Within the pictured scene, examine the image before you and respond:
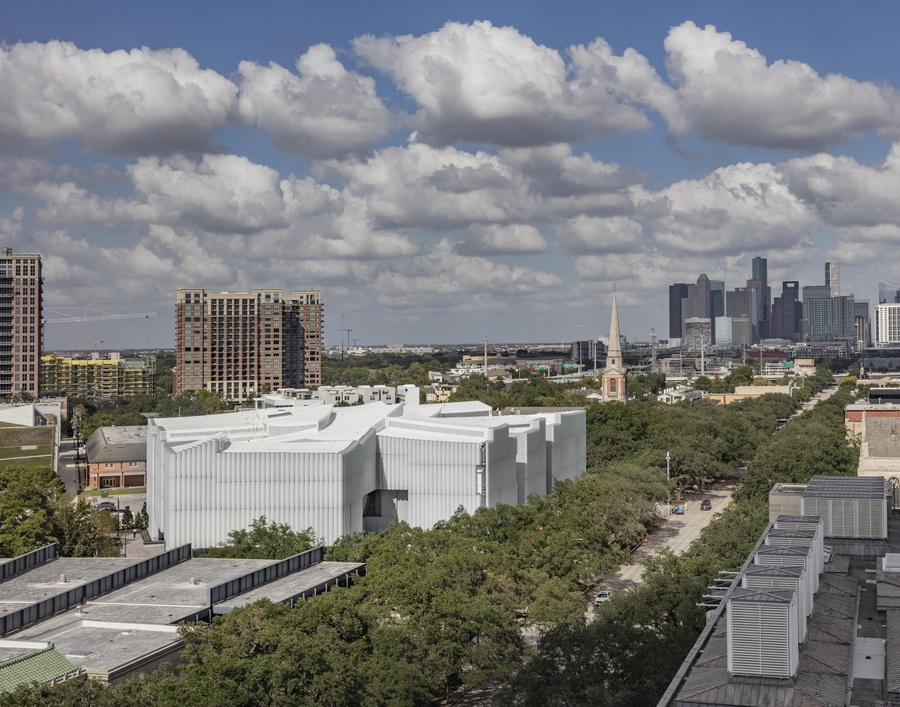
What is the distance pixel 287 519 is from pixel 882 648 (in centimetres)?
4037

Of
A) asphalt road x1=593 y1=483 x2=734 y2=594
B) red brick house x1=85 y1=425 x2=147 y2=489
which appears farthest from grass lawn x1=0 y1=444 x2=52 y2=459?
asphalt road x1=593 y1=483 x2=734 y2=594

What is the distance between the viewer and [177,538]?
203 ft

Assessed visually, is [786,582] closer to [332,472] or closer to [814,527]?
[814,527]

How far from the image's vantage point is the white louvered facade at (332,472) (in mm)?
61969

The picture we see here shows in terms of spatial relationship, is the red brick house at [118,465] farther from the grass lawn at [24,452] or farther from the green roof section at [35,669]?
the green roof section at [35,669]

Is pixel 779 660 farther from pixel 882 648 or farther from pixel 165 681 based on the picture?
pixel 165 681

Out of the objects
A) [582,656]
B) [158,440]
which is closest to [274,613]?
[582,656]

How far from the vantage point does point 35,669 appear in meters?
32.6

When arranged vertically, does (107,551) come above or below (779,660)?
below

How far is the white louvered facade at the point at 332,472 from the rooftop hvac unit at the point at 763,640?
38887 millimetres

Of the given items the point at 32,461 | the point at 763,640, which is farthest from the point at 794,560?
the point at 32,461

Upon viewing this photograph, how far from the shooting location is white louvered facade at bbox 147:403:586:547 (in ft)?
203

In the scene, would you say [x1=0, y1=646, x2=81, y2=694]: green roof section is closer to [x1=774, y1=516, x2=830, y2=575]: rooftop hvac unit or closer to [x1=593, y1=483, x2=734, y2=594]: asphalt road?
[x1=774, y1=516, x2=830, y2=575]: rooftop hvac unit

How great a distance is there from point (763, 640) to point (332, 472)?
130 ft
